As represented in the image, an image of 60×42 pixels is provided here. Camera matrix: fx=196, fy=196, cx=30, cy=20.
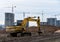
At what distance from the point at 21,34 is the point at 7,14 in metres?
43.1

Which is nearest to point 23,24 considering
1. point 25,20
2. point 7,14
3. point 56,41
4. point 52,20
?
point 25,20

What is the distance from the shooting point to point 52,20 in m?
126

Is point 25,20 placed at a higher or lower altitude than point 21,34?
higher

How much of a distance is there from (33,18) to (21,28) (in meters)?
4.32

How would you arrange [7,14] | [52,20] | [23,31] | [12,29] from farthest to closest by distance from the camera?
[52,20]
[7,14]
[23,31]
[12,29]

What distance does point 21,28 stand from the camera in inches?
1439

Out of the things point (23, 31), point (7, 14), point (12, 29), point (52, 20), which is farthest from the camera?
point (52, 20)

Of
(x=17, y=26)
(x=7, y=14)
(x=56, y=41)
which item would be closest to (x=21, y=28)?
(x=17, y=26)

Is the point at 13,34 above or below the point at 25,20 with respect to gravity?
below

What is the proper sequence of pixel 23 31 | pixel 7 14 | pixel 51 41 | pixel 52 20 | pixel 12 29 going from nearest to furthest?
1. pixel 51 41
2. pixel 12 29
3. pixel 23 31
4. pixel 7 14
5. pixel 52 20

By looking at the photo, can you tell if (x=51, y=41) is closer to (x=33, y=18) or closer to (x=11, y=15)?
(x=33, y=18)

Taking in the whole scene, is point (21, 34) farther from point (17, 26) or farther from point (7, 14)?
point (7, 14)

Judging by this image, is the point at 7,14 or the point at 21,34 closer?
the point at 21,34

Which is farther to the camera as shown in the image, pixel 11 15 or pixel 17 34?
pixel 11 15
